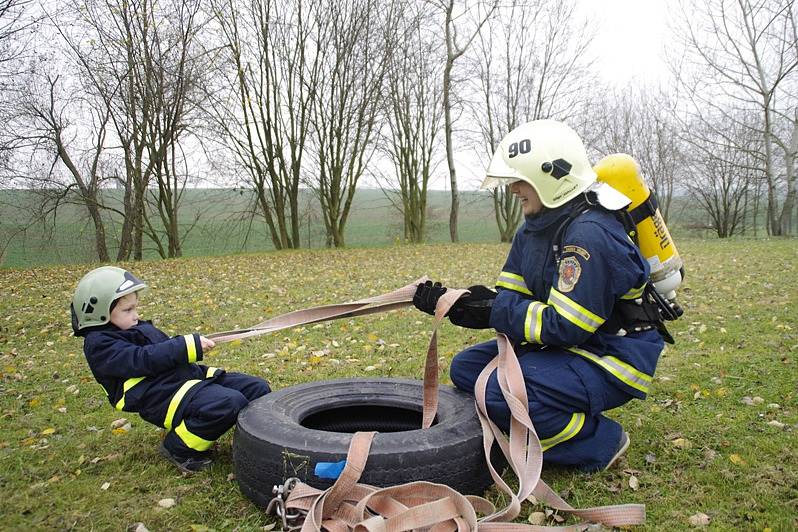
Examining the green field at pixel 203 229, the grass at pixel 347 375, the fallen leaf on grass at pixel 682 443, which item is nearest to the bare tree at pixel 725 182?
the green field at pixel 203 229

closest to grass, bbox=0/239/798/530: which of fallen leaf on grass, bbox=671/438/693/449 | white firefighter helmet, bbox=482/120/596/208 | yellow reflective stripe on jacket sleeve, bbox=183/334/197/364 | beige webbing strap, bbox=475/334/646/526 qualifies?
fallen leaf on grass, bbox=671/438/693/449

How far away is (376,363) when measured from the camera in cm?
628

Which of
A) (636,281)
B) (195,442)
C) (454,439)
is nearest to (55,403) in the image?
(195,442)

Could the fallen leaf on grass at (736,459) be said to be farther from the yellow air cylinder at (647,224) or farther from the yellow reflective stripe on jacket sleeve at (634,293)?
the yellow reflective stripe on jacket sleeve at (634,293)

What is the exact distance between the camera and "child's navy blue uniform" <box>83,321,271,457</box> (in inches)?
135

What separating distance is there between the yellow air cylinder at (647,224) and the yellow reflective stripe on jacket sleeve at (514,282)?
2.33 feet

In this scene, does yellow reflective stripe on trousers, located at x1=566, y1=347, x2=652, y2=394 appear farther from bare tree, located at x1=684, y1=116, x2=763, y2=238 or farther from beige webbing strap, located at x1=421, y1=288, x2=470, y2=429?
bare tree, located at x1=684, y1=116, x2=763, y2=238

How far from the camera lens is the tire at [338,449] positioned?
2.89 metres

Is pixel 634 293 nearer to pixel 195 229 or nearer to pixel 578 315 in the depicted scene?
pixel 578 315

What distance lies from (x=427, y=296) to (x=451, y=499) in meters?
1.18

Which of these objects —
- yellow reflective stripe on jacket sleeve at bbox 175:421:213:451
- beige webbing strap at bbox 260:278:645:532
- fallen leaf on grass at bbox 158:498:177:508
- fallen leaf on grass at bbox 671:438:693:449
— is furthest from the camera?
fallen leaf on grass at bbox 671:438:693:449

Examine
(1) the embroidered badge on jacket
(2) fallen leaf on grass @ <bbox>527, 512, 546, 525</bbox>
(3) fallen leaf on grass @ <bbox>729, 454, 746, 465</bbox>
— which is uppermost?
(1) the embroidered badge on jacket

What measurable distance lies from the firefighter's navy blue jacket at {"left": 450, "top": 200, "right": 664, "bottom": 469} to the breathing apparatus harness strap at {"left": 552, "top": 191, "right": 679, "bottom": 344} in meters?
0.04

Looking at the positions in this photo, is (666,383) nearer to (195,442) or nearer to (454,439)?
(454,439)
